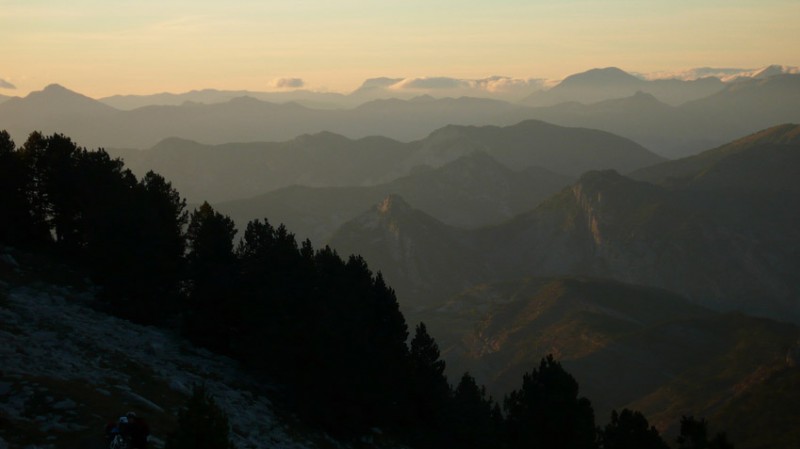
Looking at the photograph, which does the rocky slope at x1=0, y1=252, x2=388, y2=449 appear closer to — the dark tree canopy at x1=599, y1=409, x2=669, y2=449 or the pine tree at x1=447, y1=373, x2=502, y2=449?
the pine tree at x1=447, y1=373, x2=502, y2=449

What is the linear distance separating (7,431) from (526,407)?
3726cm

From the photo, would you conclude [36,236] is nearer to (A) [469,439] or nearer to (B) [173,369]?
(B) [173,369]

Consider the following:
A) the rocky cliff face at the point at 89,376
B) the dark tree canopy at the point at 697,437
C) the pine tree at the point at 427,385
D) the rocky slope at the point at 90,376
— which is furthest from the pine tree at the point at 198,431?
the dark tree canopy at the point at 697,437

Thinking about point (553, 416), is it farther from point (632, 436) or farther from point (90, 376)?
point (90, 376)

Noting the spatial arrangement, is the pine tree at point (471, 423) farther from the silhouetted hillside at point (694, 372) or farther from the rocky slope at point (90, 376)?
the silhouetted hillside at point (694, 372)

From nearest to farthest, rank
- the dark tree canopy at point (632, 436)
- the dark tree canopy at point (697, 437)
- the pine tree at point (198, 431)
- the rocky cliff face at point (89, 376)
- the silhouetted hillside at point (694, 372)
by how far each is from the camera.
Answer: the pine tree at point (198, 431) → the rocky cliff face at point (89, 376) → the dark tree canopy at point (697, 437) → the dark tree canopy at point (632, 436) → the silhouetted hillside at point (694, 372)

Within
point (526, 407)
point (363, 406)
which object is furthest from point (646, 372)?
point (363, 406)

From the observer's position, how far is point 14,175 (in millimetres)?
59656

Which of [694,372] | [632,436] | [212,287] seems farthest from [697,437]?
[694,372]

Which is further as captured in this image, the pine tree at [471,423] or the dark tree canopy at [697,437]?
the pine tree at [471,423]

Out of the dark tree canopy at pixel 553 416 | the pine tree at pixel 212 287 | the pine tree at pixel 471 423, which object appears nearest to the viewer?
the dark tree canopy at pixel 553 416

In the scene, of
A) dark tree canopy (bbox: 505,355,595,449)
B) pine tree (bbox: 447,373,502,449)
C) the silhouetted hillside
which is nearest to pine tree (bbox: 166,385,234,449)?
pine tree (bbox: 447,373,502,449)

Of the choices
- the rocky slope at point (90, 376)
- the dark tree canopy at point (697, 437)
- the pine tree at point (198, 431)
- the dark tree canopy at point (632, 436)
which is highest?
the pine tree at point (198, 431)

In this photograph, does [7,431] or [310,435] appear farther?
[310,435]
